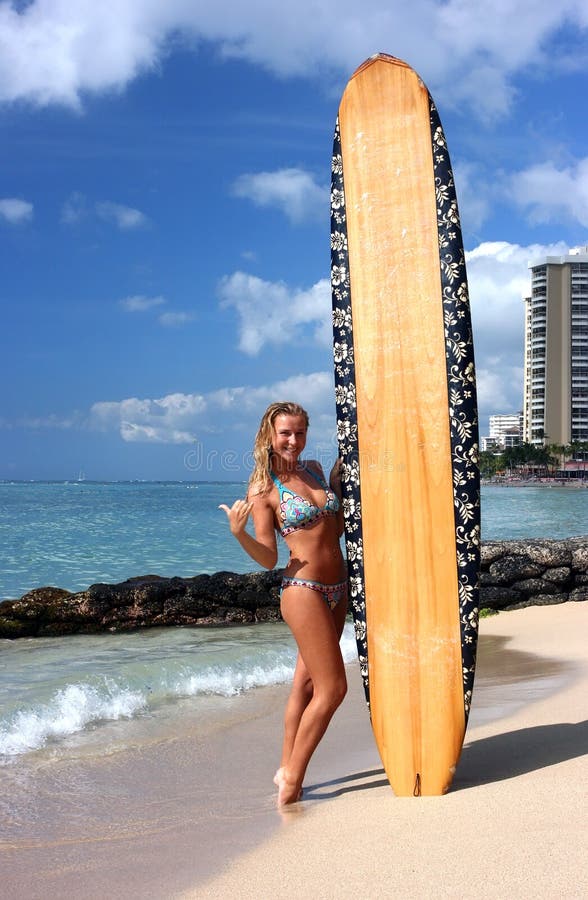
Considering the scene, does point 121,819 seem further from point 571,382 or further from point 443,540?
point 571,382

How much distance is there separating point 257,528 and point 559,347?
10250cm

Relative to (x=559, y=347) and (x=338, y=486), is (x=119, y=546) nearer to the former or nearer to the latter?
(x=338, y=486)

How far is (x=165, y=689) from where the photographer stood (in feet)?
17.7

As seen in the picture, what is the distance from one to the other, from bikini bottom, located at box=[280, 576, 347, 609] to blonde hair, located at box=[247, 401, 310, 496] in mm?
373

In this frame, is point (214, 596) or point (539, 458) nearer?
point (214, 596)

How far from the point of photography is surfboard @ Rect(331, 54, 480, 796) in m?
3.04

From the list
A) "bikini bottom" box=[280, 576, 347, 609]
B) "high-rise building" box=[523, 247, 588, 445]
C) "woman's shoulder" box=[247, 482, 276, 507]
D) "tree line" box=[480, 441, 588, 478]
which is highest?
"high-rise building" box=[523, 247, 588, 445]

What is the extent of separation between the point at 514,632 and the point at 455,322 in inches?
199

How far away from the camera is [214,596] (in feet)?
28.0

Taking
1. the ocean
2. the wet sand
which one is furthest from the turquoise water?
the wet sand

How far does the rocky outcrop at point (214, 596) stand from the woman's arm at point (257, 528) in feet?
18.1

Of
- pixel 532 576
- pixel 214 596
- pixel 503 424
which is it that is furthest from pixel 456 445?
pixel 503 424

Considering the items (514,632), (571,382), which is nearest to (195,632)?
(514,632)

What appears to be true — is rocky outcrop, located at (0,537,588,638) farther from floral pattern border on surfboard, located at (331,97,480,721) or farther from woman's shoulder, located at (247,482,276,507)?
woman's shoulder, located at (247,482,276,507)
